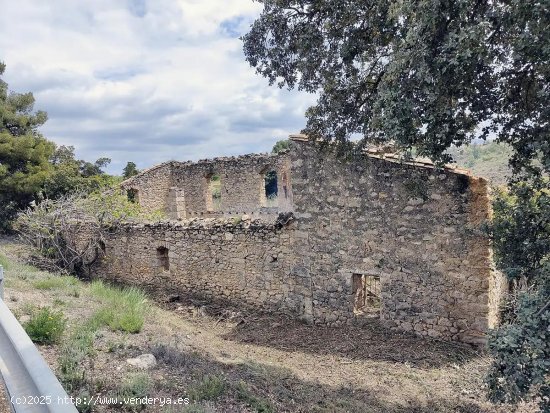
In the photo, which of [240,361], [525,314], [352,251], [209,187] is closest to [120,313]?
[240,361]

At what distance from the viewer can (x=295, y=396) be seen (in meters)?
5.43

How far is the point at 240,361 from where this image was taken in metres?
7.02

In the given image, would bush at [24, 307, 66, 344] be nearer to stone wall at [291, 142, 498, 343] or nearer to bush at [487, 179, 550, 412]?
bush at [487, 179, 550, 412]

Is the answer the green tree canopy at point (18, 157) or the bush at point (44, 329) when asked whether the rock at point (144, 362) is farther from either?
the green tree canopy at point (18, 157)

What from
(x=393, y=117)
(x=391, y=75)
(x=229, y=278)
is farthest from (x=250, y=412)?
(x=229, y=278)

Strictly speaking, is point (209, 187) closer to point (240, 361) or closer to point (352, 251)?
point (352, 251)

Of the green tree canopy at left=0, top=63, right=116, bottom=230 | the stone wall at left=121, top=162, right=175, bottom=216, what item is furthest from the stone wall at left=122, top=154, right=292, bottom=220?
the green tree canopy at left=0, top=63, right=116, bottom=230

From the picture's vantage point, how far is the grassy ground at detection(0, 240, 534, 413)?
15.1 feet

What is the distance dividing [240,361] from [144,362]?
83.0 inches

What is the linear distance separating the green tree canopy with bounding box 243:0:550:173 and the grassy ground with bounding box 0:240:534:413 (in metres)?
3.44

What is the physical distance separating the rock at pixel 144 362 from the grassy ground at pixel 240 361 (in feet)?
0.28

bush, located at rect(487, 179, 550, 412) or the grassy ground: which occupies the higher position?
bush, located at rect(487, 179, 550, 412)

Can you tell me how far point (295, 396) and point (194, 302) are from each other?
20.7ft

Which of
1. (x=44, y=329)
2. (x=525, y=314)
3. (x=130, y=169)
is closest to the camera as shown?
(x=525, y=314)
